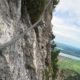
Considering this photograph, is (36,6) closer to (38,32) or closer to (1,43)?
(38,32)

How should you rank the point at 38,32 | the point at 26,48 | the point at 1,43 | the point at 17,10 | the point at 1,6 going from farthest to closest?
the point at 38,32, the point at 26,48, the point at 17,10, the point at 1,6, the point at 1,43

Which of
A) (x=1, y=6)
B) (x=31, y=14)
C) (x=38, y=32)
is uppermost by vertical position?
(x=1, y=6)

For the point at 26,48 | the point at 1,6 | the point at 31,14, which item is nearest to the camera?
the point at 1,6

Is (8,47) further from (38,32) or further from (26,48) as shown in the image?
(38,32)

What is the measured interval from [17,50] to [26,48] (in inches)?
85.1

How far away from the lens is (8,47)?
15.6 m

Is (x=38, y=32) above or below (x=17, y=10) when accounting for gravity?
below

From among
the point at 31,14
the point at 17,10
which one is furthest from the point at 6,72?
the point at 31,14

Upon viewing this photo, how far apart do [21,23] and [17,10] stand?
3.06ft

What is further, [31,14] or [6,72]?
[31,14]

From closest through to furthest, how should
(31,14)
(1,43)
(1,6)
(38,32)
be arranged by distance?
1. (1,43)
2. (1,6)
3. (31,14)
4. (38,32)

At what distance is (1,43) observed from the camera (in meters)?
14.8

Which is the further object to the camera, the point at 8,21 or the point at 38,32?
the point at 38,32

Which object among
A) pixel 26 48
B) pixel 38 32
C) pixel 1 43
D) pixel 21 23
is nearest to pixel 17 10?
pixel 21 23
